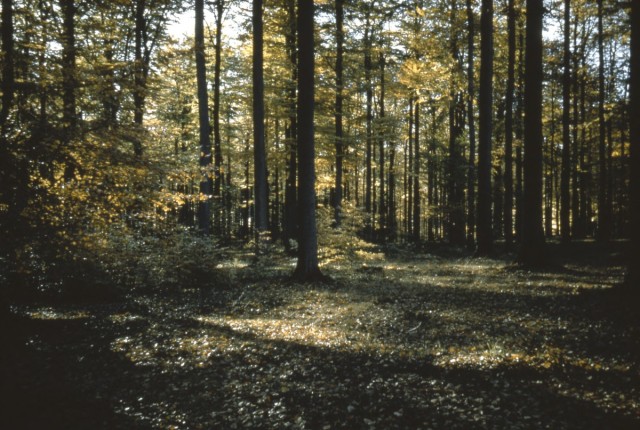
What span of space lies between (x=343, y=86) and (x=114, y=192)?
619 inches

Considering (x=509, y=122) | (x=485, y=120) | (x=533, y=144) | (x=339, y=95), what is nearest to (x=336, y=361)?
(x=533, y=144)

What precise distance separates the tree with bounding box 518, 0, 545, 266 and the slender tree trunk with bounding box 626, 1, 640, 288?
3951 millimetres

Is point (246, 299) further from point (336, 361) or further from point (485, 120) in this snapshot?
point (485, 120)

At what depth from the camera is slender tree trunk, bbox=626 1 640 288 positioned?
890cm

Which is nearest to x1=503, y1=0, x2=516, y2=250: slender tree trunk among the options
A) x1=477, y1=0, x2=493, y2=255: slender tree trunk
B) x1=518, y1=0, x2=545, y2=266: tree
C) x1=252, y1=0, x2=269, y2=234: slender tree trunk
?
x1=477, y1=0, x2=493, y2=255: slender tree trunk

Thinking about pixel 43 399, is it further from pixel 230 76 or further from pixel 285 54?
pixel 230 76

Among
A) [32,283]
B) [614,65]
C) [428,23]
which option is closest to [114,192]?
[32,283]

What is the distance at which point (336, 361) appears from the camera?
6.20 meters

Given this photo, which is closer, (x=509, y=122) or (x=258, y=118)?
(x=258, y=118)

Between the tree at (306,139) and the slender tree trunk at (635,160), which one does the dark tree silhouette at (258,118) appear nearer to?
the tree at (306,139)

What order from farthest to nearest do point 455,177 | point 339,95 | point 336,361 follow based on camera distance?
point 455,177
point 339,95
point 336,361

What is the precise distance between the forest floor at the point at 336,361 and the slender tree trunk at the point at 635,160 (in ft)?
2.03

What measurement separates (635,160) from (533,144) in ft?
14.4

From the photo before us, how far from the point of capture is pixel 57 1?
12594 mm
